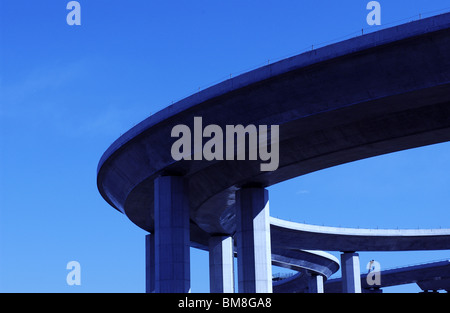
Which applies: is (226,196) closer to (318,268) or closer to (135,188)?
(135,188)

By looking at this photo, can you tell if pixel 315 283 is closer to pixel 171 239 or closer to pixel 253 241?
pixel 253 241

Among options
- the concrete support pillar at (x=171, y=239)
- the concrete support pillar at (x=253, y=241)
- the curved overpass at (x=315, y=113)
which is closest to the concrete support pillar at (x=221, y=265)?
the curved overpass at (x=315, y=113)

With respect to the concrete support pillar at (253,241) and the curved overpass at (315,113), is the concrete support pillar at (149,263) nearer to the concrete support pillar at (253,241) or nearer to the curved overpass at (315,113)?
the curved overpass at (315,113)

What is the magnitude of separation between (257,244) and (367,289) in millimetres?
62365

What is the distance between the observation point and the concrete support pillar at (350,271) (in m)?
75.7

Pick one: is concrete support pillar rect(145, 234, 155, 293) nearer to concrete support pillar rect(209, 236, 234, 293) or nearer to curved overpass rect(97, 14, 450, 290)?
concrete support pillar rect(209, 236, 234, 293)

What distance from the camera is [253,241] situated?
42375 mm

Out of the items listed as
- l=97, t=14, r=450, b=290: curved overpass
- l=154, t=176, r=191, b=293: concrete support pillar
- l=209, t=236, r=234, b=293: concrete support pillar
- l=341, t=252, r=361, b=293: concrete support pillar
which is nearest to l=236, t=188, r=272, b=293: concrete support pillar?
l=97, t=14, r=450, b=290: curved overpass

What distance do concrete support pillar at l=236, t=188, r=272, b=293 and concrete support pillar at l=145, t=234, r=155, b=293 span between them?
530 inches

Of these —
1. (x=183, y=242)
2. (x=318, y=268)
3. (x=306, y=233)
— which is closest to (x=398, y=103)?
(x=183, y=242)

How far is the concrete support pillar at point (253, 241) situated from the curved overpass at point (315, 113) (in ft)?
3.65

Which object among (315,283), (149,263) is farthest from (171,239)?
(315,283)
